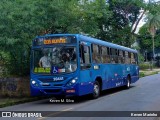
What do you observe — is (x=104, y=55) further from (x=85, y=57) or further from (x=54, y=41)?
(x=54, y=41)

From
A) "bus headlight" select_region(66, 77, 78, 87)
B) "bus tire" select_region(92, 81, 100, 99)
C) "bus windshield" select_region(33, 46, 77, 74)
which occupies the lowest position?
"bus tire" select_region(92, 81, 100, 99)

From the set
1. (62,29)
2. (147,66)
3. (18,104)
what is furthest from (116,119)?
(147,66)

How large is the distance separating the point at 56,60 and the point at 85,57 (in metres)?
1.43

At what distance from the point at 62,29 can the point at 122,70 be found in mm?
4568

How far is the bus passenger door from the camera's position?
17.2m

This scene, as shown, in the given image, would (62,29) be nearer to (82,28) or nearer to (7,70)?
(82,28)

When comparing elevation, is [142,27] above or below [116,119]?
above

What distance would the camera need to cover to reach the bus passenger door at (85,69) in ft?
56.3

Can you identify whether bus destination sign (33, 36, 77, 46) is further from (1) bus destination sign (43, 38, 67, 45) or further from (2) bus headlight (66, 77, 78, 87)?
(2) bus headlight (66, 77, 78, 87)

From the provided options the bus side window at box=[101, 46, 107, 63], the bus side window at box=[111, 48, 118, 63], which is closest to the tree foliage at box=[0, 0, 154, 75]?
the bus side window at box=[111, 48, 118, 63]

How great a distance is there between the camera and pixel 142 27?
92562mm

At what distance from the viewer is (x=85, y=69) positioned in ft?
57.7

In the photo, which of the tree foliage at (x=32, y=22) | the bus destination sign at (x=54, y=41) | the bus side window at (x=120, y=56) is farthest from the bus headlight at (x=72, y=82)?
the bus side window at (x=120, y=56)

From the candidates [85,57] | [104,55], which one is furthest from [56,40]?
[104,55]
